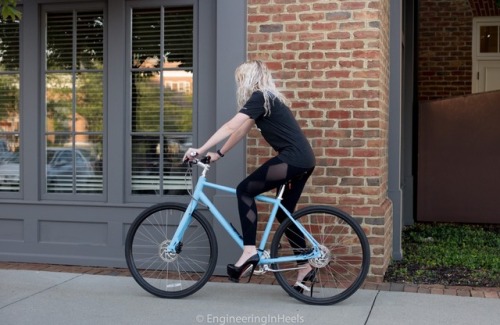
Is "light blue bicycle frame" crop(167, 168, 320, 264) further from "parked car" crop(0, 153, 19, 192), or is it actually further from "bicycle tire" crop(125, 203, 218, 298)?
"parked car" crop(0, 153, 19, 192)

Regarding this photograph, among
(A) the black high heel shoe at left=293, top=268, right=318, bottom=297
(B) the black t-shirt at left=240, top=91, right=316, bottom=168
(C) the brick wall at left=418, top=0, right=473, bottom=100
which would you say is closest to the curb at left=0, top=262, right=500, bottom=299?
(A) the black high heel shoe at left=293, top=268, right=318, bottom=297

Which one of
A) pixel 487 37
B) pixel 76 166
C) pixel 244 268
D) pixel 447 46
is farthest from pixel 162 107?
pixel 487 37

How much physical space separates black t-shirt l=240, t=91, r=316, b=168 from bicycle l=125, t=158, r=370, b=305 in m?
0.27

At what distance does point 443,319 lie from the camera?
4887 millimetres

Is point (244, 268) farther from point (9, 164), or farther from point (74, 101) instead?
point (9, 164)

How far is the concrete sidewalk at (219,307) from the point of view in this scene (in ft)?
16.0

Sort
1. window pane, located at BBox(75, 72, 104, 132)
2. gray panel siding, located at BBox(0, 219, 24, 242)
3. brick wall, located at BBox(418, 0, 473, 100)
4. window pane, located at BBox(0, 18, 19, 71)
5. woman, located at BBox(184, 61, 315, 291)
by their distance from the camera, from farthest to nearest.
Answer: brick wall, located at BBox(418, 0, 473, 100) → window pane, located at BBox(0, 18, 19, 71) → gray panel siding, located at BBox(0, 219, 24, 242) → window pane, located at BBox(75, 72, 104, 132) → woman, located at BBox(184, 61, 315, 291)

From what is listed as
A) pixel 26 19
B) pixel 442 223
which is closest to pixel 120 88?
pixel 26 19

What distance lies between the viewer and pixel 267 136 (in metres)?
5.33

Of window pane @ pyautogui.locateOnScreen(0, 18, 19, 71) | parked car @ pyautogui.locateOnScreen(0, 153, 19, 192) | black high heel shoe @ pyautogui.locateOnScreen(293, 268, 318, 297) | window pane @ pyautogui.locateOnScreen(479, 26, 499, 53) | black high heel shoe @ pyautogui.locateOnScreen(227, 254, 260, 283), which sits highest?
window pane @ pyautogui.locateOnScreen(479, 26, 499, 53)

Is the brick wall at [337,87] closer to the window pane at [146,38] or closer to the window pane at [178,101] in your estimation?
the window pane at [178,101]

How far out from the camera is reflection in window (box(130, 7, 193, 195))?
6590 millimetres

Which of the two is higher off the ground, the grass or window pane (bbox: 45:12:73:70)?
window pane (bbox: 45:12:73:70)

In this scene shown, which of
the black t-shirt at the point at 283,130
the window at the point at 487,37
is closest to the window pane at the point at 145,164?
the black t-shirt at the point at 283,130
